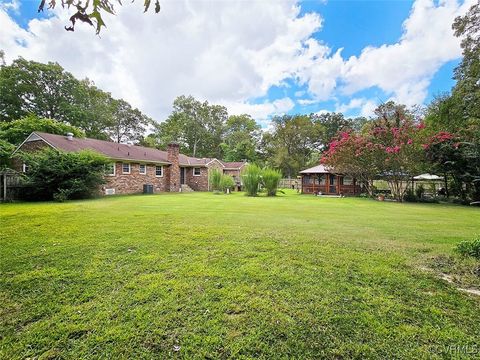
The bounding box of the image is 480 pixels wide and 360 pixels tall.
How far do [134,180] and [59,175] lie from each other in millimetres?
6371

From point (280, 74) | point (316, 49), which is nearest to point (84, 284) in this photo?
point (316, 49)

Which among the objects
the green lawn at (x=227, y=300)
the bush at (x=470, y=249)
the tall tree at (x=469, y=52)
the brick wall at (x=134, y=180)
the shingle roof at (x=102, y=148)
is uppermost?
the tall tree at (x=469, y=52)

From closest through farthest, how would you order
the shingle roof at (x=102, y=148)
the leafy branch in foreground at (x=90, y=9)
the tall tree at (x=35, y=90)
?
the leafy branch in foreground at (x=90, y=9) < the shingle roof at (x=102, y=148) < the tall tree at (x=35, y=90)

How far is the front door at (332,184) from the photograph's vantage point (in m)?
21.1

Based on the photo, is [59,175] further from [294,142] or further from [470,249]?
[294,142]

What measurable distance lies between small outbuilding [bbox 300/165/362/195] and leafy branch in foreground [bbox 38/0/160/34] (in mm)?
19366

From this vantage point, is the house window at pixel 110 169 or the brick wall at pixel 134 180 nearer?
the house window at pixel 110 169

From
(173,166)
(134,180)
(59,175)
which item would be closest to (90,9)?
(59,175)

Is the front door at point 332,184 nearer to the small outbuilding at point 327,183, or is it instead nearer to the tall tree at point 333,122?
the small outbuilding at point 327,183

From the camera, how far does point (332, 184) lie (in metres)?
21.2

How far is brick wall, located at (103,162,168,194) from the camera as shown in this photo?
16.7 metres

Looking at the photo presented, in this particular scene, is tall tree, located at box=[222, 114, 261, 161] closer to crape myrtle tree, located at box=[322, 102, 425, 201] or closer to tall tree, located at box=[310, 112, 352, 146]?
tall tree, located at box=[310, 112, 352, 146]

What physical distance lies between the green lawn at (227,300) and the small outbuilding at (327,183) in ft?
54.4

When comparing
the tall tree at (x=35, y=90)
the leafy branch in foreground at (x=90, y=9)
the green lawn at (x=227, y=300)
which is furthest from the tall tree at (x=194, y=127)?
the leafy branch in foreground at (x=90, y=9)
